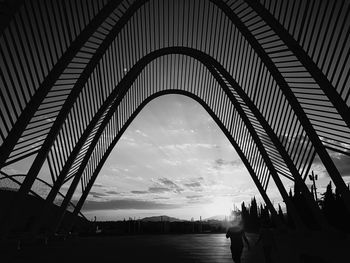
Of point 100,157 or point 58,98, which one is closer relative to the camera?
point 58,98

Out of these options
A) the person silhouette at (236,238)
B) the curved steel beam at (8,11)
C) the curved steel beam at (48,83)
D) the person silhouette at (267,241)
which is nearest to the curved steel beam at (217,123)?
the curved steel beam at (48,83)

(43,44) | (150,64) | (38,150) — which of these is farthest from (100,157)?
(43,44)

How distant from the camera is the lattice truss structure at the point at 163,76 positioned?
1481 cm

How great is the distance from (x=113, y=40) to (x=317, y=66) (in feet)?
42.5

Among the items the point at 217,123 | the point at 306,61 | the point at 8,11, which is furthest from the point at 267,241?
the point at 217,123

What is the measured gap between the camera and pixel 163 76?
119ft

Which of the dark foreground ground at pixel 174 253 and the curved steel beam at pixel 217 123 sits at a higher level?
the curved steel beam at pixel 217 123

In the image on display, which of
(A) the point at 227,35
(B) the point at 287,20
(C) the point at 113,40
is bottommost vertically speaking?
(B) the point at 287,20

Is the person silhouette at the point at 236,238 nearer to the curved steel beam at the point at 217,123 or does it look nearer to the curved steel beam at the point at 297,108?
the curved steel beam at the point at 297,108

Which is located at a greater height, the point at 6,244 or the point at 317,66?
the point at 317,66

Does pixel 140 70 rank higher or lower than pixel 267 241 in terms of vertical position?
higher

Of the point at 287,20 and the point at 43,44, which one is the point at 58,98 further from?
the point at 287,20

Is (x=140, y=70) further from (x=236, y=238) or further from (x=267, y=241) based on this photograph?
(x=236, y=238)

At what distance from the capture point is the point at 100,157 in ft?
Answer: 117
